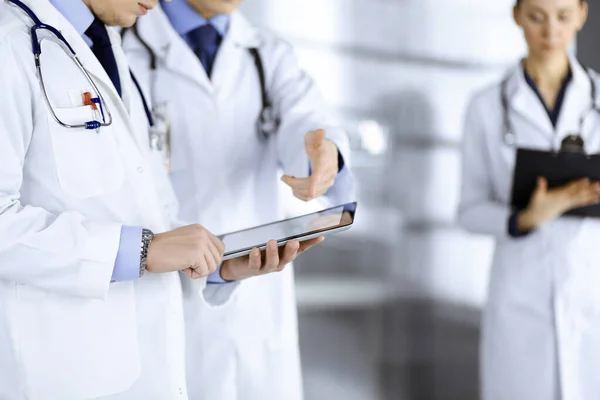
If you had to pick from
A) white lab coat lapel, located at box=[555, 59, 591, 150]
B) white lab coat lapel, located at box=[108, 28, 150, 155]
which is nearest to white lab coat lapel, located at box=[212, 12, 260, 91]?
white lab coat lapel, located at box=[108, 28, 150, 155]

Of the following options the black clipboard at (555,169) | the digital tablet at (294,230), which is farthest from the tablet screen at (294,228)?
the black clipboard at (555,169)

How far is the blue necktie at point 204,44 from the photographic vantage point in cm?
191

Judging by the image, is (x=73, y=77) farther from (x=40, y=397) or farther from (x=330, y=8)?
(x=330, y=8)

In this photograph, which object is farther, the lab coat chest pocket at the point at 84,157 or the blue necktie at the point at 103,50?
the blue necktie at the point at 103,50

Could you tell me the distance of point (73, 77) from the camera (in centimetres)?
127

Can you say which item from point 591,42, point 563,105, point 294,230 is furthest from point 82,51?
point 591,42

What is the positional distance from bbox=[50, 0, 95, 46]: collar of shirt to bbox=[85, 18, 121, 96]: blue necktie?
0.08 meters

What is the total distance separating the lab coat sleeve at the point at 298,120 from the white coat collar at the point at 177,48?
12 centimetres

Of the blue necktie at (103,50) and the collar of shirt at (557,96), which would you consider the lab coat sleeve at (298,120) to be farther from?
the collar of shirt at (557,96)

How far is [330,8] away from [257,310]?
126 cm

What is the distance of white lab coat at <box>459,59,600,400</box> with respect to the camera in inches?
85.7

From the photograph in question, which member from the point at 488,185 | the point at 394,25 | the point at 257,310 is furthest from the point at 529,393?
the point at 394,25

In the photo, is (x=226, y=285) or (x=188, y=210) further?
(x=188, y=210)

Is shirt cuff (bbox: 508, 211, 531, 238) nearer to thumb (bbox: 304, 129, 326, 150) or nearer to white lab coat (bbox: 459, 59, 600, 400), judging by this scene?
white lab coat (bbox: 459, 59, 600, 400)
